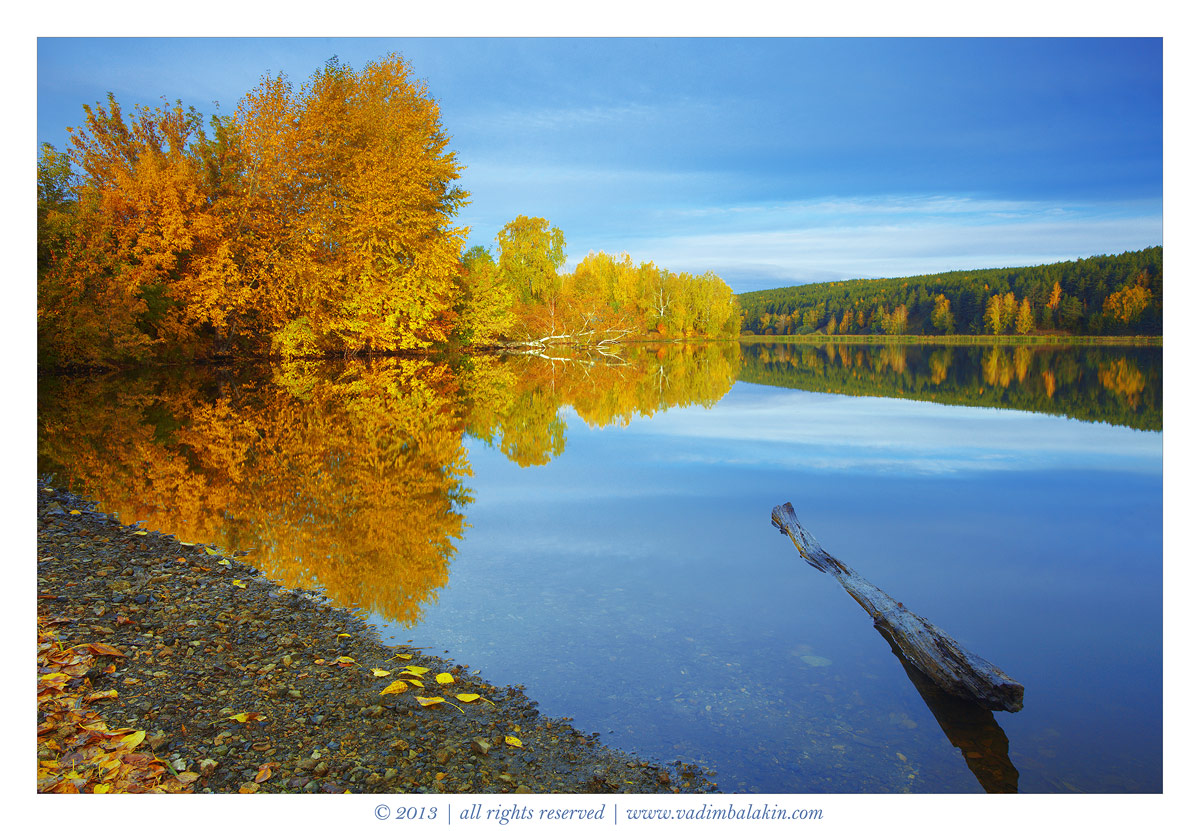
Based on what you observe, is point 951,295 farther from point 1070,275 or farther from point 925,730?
point 925,730

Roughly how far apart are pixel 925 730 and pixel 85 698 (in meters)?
5.48

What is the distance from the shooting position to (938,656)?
480 centimetres

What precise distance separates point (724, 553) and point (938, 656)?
3149 millimetres

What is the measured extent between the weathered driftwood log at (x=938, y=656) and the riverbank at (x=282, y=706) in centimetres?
208

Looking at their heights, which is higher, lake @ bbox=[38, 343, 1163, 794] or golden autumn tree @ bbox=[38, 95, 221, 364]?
golden autumn tree @ bbox=[38, 95, 221, 364]

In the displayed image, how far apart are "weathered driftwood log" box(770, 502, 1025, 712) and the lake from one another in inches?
5.9

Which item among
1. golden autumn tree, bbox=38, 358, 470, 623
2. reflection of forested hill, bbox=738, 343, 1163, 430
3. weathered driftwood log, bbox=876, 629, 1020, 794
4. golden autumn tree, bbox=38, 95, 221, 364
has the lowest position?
weathered driftwood log, bbox=876, 629, 1020, 794

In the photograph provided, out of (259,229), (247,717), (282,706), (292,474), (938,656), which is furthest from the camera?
(259,229)

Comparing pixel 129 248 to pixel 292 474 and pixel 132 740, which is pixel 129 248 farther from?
pixel 132 740

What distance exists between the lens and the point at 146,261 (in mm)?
25750

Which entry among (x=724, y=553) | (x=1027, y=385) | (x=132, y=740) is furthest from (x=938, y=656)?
(x=1027, y=385)

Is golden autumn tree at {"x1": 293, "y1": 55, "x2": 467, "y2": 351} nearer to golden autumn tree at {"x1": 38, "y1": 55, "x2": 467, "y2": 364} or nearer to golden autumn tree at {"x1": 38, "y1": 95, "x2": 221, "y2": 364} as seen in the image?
golden autumn tree at {"x1": 38, "y1": 55, "x2": 467, "y2": 364}

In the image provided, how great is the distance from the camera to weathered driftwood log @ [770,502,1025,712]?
4.46 meters

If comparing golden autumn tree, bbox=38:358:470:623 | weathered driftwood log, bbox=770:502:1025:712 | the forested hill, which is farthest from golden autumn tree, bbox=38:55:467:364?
the forested hill
